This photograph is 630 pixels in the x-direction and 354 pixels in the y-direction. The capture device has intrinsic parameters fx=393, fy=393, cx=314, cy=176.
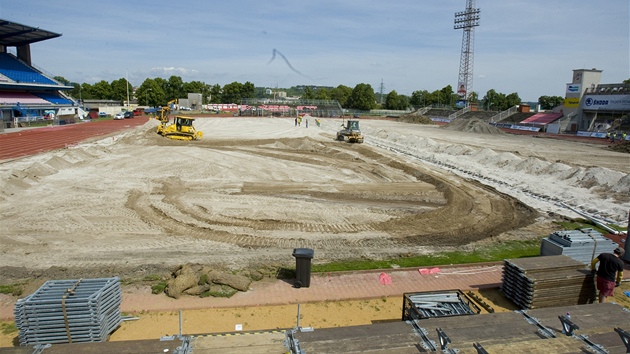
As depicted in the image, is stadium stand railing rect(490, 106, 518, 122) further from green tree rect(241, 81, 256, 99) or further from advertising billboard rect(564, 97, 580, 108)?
green tree rect(241, 81, 256, 99)

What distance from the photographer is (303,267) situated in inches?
368

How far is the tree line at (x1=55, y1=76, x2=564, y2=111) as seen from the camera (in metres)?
121

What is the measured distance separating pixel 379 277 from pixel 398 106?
133 m

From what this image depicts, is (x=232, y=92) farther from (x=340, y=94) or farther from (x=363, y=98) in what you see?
(x=363, y=98)

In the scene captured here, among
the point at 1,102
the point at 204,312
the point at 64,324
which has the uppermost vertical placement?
the point at 1,102

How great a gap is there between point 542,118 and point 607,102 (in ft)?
39.2

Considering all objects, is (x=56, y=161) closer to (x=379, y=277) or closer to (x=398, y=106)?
(x=379, y=277)

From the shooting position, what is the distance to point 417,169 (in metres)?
24.9

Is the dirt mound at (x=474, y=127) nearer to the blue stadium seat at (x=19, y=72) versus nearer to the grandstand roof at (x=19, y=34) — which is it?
the grandstand roof at (x=19, y=34)

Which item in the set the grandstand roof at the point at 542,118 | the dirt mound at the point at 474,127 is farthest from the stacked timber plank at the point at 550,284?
the grandstand roof at the point at 542,118

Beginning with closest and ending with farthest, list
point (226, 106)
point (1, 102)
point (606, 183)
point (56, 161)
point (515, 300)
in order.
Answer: point (515, 300)
point (606, 183)
point (56, 161)
point (1, 102)
point (226, 106)

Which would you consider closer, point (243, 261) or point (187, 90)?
point (243, 261)

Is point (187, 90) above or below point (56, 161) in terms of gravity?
above

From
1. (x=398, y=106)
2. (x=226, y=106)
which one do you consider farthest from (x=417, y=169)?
(x=398, y=106)
